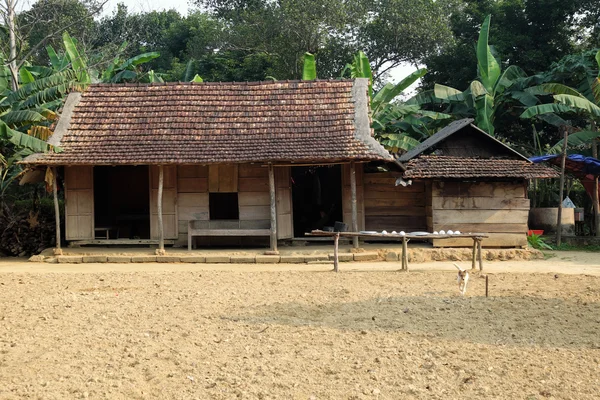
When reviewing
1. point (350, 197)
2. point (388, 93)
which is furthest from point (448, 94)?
point (350, 197)

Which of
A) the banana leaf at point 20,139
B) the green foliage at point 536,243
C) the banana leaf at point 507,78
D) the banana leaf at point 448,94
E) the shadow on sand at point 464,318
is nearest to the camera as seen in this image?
the shadow on sand at point 464,318

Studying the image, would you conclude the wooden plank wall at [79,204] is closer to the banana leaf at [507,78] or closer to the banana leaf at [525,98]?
the banana leaf at [507,78]

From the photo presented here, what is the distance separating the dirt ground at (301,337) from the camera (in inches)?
246

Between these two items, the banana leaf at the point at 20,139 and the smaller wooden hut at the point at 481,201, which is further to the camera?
the smaller wooden hut at the point at 481,201

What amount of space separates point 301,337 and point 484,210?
8.94 meters

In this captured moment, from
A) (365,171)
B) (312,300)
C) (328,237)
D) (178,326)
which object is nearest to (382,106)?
(365,171)

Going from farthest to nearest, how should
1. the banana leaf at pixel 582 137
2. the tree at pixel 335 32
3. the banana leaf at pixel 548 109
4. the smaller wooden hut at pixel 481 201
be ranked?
the tree at pixel 335 32 < the banana leaf at pixel 582 137 < the banana leaf at pixel 548 109 < the smaller wooden hut at pixel 481 201

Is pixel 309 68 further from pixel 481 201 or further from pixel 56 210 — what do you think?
pixel 56 210

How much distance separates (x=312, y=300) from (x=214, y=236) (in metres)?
6.70

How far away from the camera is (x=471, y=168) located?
15391 mm

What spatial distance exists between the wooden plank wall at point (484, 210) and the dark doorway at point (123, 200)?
25.3 feet

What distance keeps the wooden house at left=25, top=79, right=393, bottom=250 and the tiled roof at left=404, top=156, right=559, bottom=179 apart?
105 cm

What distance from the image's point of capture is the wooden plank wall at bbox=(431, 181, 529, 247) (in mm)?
15578

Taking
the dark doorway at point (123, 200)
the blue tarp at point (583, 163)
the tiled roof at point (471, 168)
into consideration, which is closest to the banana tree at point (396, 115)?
the blue tarp at point (583, 163)
